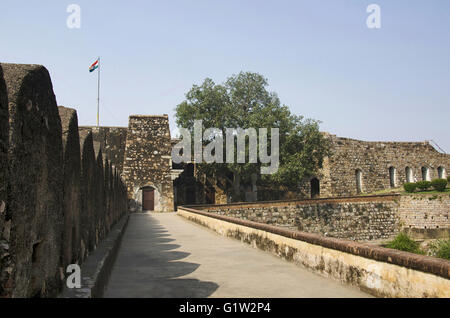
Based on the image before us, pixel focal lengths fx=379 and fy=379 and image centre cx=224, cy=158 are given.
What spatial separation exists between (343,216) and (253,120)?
8.92 metres

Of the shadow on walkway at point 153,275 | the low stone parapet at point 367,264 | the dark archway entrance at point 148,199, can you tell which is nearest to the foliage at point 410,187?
the dark archway entrance at point 148,199

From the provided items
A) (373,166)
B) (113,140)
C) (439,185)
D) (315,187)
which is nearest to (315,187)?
(315,187)

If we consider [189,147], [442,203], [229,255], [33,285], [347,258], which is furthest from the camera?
[189,147]

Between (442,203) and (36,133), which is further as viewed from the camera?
(442,203)

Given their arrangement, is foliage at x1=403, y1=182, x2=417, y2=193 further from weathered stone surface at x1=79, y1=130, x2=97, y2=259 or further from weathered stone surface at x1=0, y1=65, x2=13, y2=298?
weathered stone surface at x1=0, y1=65, x2=13, y2=298

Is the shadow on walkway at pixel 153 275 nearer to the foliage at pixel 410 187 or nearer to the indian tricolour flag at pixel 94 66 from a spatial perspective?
the foliage at pixel 410 187

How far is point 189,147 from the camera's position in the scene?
2853cm

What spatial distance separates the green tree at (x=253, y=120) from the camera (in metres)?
26.3

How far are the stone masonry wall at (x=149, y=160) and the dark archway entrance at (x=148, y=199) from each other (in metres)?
1.12

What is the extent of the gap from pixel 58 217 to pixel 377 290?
3.38 m

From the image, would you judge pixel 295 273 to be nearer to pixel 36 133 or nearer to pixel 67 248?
pixel 67 248

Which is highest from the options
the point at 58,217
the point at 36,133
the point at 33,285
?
the point at 36,133

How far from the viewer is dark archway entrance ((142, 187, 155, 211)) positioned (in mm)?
28078

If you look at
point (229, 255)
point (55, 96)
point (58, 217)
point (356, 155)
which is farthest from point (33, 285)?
point (356, 155)
